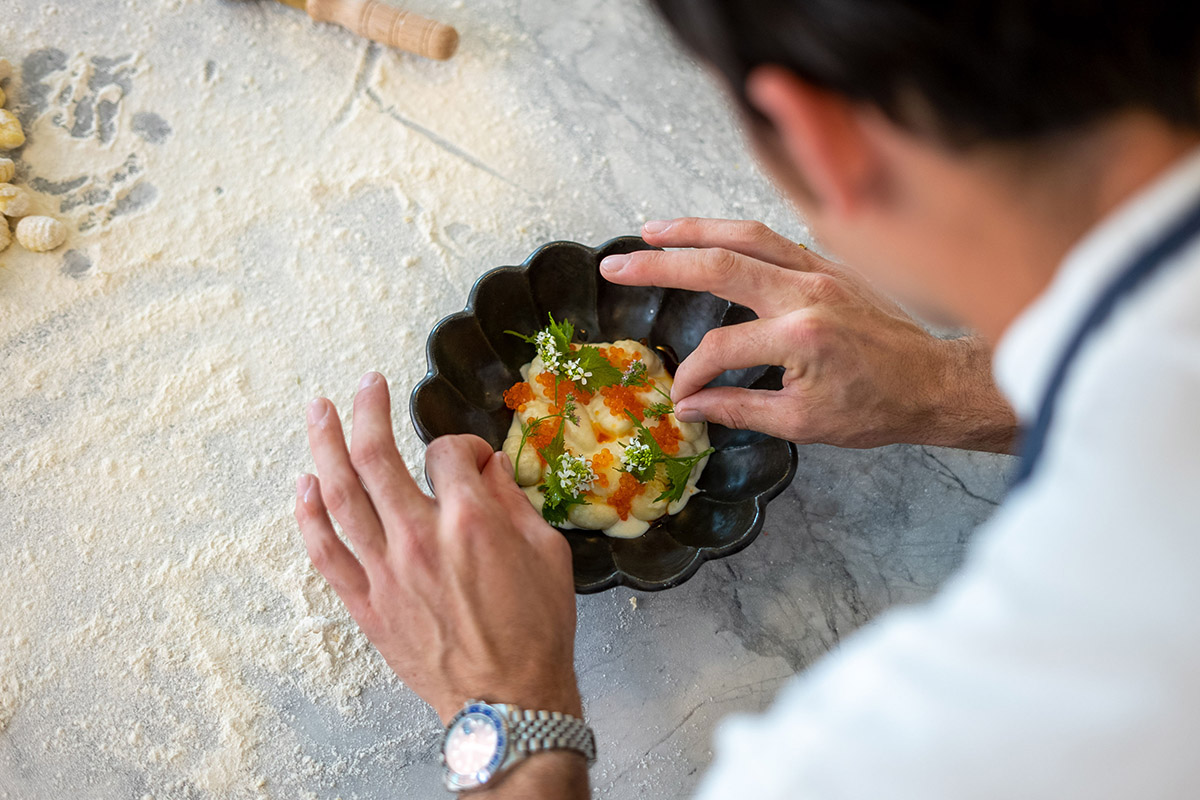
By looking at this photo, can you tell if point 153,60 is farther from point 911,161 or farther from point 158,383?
point 911,161

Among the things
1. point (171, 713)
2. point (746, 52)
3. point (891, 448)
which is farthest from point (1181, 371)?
point (171, 713)

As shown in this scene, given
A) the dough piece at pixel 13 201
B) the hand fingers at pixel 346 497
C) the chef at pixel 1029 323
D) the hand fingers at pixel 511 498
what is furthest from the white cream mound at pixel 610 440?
the dough piece at pixel 13 201

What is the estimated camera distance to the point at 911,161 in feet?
1.41

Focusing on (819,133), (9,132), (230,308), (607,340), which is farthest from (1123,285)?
(9,132)

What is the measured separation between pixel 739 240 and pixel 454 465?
1.44 ft

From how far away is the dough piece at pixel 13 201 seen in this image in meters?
1.07

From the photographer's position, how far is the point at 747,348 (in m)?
0.87

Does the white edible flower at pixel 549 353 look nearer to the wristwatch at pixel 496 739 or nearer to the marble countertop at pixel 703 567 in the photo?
the marble countertop at pixel 703 567

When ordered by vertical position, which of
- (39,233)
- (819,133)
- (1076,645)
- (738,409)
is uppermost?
(819,133)

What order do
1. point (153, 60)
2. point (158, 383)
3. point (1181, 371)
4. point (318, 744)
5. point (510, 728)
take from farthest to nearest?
point (153, 60) → point (158, 383) → point (318, 744) → point (510, 728) → point (1181, 371)

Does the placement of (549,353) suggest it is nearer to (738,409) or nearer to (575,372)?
(575,372)

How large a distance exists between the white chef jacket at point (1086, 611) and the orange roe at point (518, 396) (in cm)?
60

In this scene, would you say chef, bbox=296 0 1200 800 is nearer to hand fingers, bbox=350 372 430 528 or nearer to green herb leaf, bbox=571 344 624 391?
hand fingers, bbox=350 372 430 528

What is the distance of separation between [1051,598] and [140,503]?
3.13 feet
